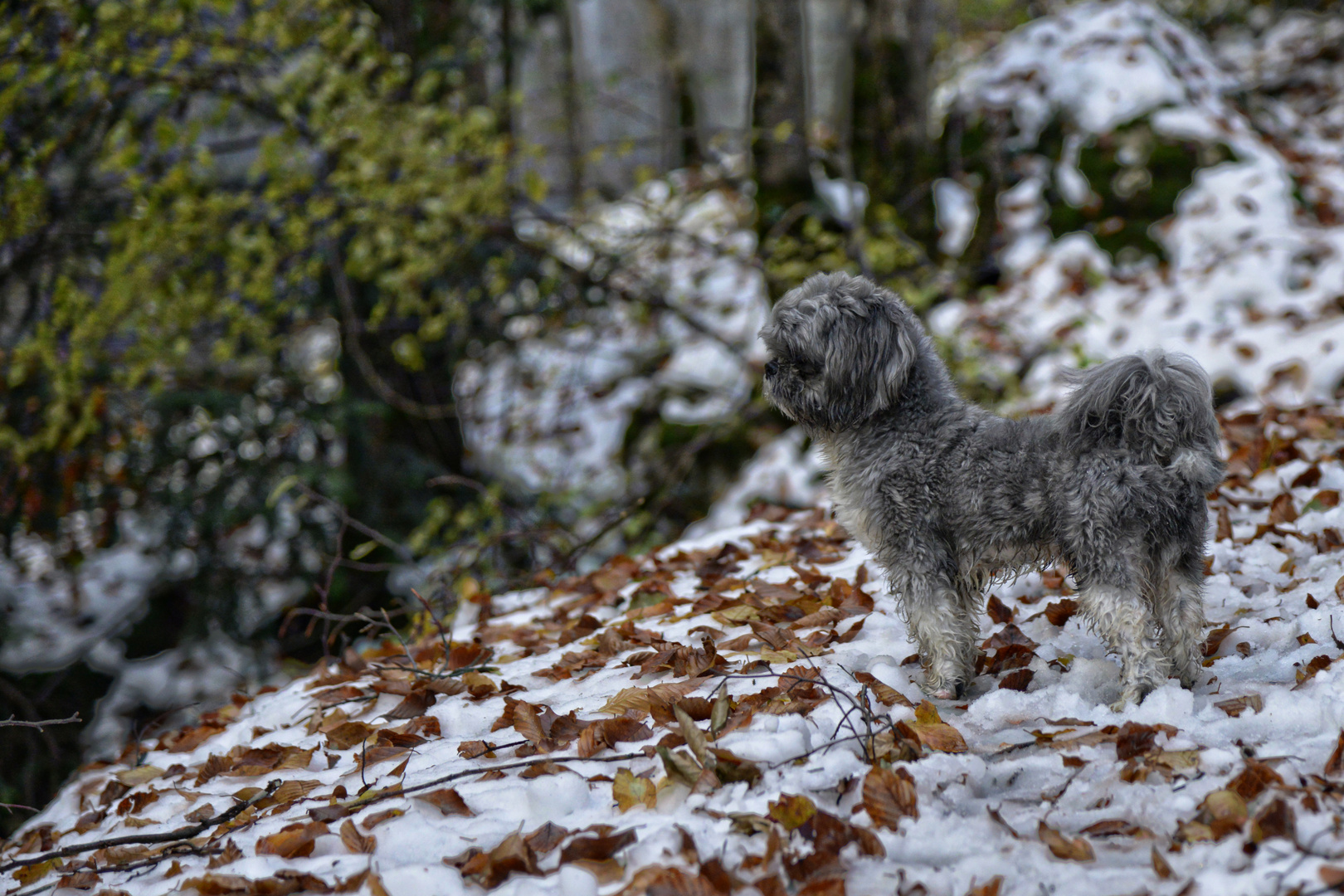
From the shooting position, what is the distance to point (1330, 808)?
2535 mm

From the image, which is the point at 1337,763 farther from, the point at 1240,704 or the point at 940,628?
the point at 940,628

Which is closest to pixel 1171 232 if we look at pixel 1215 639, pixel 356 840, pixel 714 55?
pixel 1215 639

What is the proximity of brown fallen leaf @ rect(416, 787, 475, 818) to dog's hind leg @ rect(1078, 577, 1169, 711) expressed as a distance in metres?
2.32

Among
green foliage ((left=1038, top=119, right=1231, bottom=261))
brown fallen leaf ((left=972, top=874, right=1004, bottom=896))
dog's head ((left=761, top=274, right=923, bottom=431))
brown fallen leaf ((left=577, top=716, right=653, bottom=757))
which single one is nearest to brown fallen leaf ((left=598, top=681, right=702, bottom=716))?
brown fallen leaf ((left=577, top=716, right=653, bottom=757))

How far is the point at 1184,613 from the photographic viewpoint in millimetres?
3461

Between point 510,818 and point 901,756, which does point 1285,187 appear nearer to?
point 901,756

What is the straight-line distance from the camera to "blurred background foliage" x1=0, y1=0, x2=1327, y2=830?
753 centimetres

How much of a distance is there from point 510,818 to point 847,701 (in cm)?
128

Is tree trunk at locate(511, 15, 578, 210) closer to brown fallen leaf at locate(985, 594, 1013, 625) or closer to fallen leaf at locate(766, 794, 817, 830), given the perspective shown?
brown fallen leaf at locate(985, 594, 1013, 625)

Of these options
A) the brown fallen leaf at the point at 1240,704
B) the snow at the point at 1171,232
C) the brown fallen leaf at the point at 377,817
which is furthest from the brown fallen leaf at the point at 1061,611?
the snow at the point at 1171,232

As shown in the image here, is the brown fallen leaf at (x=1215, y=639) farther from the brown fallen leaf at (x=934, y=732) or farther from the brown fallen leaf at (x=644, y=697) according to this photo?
the brown fallen leaf at (x=644, y=697)

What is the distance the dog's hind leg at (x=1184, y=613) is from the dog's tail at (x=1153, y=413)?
0.38m

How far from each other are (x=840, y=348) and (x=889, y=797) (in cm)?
167

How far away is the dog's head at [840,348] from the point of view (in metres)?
3.58
